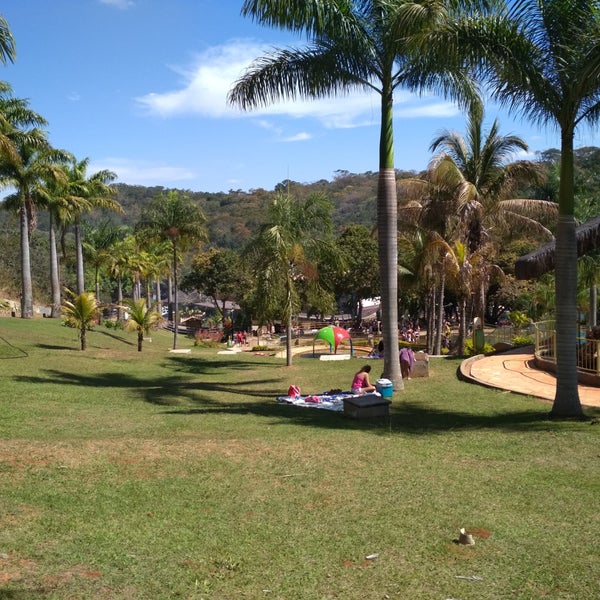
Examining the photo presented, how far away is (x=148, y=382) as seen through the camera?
17500 millimetres

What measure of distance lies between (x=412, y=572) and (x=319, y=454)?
→ 371 cm

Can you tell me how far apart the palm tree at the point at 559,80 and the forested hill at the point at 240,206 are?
81.8 m

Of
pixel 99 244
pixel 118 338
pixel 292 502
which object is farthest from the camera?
pixel 99 244

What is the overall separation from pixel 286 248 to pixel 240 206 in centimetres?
12761

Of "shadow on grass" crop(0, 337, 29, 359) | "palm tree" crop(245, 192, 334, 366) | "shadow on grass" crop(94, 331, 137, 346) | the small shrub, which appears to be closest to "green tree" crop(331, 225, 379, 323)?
"shadow on grass" crop(94, 331, 137, 346)

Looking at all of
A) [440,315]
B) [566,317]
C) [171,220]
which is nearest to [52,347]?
[171,220]

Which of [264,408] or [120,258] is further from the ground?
[120,258]

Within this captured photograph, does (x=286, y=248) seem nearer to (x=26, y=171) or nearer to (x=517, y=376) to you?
(x=517, y=376)

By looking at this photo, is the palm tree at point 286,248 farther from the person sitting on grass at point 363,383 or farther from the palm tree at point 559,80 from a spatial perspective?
the palm tree at point 559,80

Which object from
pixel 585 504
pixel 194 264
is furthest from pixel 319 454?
pixel 194 264

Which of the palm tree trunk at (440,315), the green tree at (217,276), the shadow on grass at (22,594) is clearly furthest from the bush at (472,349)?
the green tree at (217,276)

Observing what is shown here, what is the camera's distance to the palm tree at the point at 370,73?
13859 millimetres

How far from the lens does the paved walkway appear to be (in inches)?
536

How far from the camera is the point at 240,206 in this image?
481ft
